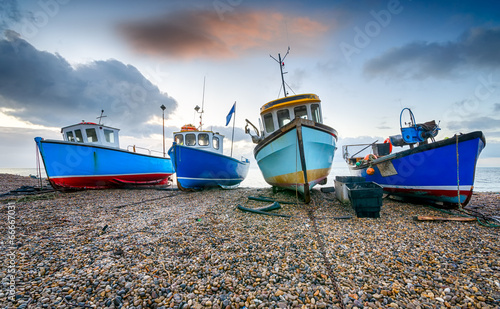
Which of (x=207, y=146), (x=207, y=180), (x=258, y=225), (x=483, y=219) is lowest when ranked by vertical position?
(x=483, y=219)

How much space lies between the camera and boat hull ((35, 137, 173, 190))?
32.2 feet

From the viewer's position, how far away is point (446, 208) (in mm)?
5457

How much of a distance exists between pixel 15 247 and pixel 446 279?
592cm

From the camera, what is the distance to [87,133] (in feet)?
39.1

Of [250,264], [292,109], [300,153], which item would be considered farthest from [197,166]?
[250,264]

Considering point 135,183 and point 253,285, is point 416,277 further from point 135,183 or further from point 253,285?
point 135,183

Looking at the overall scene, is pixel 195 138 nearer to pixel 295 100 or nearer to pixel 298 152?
pixel 295 100

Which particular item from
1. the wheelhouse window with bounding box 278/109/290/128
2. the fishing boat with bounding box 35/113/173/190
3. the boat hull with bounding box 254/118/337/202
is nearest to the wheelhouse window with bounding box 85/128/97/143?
the fishing boat with bounding box 35/113/173/190

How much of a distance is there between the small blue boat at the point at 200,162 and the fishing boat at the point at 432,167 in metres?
7.72

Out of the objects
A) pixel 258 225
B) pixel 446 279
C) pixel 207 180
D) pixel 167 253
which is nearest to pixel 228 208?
pixel 258 225

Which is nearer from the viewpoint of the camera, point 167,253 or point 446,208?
point 167,253

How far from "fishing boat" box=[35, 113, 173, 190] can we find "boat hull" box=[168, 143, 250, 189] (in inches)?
137

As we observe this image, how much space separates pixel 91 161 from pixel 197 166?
5.96 meters

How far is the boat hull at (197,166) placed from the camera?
1002 centimetres
